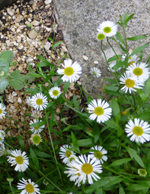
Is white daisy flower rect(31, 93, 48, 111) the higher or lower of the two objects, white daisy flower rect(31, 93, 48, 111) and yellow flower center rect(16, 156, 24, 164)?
the higher

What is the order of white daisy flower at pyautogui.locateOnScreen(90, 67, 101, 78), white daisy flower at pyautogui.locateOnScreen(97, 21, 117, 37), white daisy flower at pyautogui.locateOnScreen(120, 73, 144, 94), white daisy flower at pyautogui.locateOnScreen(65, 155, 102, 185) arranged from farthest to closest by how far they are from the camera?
white daisy flower at pyautogui.locateOnScreen(90, 67, 101, 78)
white daisy flower at pyautogui.locateOnScreen(97, 21, 117, 37)
white daisy flower at pyautogui.locateOnScreen(120, 73, 144, 94)
white daisy flower at pyautogui.locateOnScreen(65, 155, 102, 185)

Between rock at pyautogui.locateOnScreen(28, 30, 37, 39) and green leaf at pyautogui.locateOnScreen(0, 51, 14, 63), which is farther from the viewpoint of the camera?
rock at pyautogui.locateOnScreen(28, 30, 37, 39)

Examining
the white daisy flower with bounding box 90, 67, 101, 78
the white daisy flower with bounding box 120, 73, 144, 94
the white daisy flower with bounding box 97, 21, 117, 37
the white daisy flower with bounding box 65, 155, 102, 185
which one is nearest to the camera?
the white daisy flower with bounding box 65, 155, 102, 185

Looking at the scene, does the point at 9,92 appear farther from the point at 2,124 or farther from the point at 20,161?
the point at 20,161

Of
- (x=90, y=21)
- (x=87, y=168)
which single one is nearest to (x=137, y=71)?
(x=87, y=168)

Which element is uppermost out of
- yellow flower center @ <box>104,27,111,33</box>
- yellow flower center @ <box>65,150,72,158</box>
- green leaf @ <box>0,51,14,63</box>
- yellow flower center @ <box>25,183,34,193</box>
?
green leaf @ <box>0,51,14,63</box>

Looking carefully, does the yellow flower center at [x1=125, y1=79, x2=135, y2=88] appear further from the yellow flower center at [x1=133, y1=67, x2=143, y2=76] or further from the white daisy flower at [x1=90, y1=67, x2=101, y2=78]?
the white daisy flower at [x1=90, y1=67, x2=101, y2=78]

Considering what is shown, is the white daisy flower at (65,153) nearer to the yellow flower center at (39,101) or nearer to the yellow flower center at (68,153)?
the yellow flower center at (68,153)

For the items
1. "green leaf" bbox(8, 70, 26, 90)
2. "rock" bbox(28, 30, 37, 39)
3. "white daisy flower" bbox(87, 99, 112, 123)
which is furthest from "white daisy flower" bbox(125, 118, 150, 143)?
"rock" bbox(28, 30, 37, 39)
